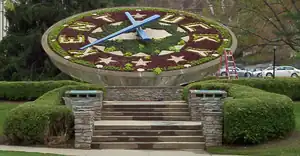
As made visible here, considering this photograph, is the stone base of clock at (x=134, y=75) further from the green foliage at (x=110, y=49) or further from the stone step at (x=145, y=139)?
the stone step at (x=145, y=139)

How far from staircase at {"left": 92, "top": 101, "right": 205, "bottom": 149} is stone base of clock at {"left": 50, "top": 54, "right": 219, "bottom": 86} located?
2.98 metres

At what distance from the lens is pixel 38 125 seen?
32.2ft

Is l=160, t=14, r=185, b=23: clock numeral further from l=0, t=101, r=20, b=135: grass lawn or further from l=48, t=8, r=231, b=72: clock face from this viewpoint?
l=0, t=101, r=20, b=135: grass lawn

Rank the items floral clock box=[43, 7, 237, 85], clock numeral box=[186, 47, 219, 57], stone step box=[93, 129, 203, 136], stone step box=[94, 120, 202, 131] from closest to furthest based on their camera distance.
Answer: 1. stone step box=[93, 129, 203, 136]
2. stone step box=[94, 120, 202, 131]
3. floral clock box=[43, 7, 237, 85]
4. clock numeral box=[186, 47, 219, 57]

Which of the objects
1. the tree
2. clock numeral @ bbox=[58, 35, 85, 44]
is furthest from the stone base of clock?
the tree

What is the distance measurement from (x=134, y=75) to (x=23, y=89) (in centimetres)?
470

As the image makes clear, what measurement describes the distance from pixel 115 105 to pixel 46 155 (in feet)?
17.1

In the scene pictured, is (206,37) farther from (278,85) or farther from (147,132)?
(147,132)

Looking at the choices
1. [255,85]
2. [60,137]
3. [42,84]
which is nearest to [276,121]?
[60,137]

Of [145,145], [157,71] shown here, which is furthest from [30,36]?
[145,145]

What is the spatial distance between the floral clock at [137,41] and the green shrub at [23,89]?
1.43m

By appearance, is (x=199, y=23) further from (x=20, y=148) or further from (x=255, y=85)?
(x=20, y=148)

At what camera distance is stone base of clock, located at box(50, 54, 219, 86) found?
625 inches

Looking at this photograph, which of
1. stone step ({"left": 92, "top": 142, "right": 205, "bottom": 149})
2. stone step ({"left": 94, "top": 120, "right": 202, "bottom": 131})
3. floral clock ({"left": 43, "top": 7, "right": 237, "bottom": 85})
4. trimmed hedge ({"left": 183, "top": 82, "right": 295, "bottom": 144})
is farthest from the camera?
floral clock ({"left": 43, "top": 7, "right": 237, "bottom": 85})
